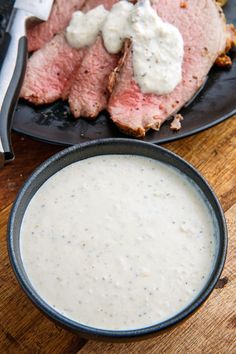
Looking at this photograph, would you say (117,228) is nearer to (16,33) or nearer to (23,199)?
(23,199)

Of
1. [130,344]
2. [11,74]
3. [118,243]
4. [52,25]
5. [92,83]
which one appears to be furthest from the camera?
[52,25]

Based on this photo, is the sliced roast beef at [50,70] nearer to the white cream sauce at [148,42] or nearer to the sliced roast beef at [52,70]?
the sliced roast beef at [52,70]

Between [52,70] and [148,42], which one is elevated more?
[148,42]

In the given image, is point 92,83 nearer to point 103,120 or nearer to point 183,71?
point 103,120

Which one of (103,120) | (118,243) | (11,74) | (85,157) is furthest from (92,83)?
(118,243)

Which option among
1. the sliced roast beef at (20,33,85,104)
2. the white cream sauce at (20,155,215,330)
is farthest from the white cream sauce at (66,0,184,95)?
the white cream sauce at (20,155,215,330)

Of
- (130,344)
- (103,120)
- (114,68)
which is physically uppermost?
(114,68)

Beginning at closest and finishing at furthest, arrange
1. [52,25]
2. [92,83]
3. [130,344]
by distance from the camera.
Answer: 1. [130,344]
2. [92,83]
3. [52,25]
